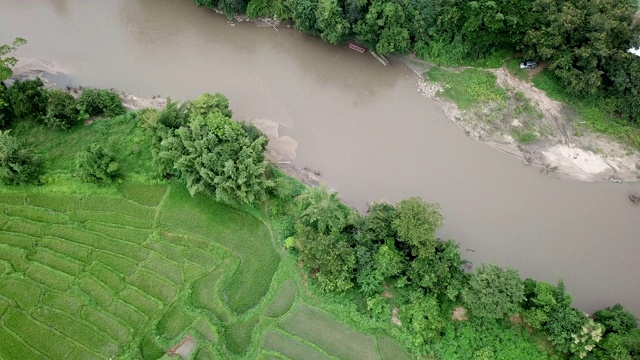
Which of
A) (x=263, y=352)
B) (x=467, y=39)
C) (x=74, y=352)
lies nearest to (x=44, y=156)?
(x=74, y=352)

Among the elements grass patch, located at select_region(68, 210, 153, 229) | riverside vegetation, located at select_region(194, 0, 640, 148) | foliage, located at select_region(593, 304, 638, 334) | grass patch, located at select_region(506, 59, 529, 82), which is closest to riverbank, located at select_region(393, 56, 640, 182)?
grass patch, located at select_region(506, 59, 529, 82)

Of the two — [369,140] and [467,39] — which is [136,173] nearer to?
[369,140]

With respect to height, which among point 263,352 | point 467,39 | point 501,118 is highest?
point 467,39

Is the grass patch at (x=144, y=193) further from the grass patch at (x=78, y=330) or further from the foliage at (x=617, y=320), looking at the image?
the foliage at (x=617, y=320)

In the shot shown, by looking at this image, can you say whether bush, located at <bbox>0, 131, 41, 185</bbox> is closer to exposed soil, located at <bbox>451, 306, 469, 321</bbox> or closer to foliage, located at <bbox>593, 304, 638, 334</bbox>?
exposed soil, located at <bbox>451, 306, 469, 321</bbox>

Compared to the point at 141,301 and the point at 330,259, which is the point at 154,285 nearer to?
the point at 141,301

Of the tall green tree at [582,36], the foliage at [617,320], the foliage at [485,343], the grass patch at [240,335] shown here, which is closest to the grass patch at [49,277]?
the grass patch at [240,335]
